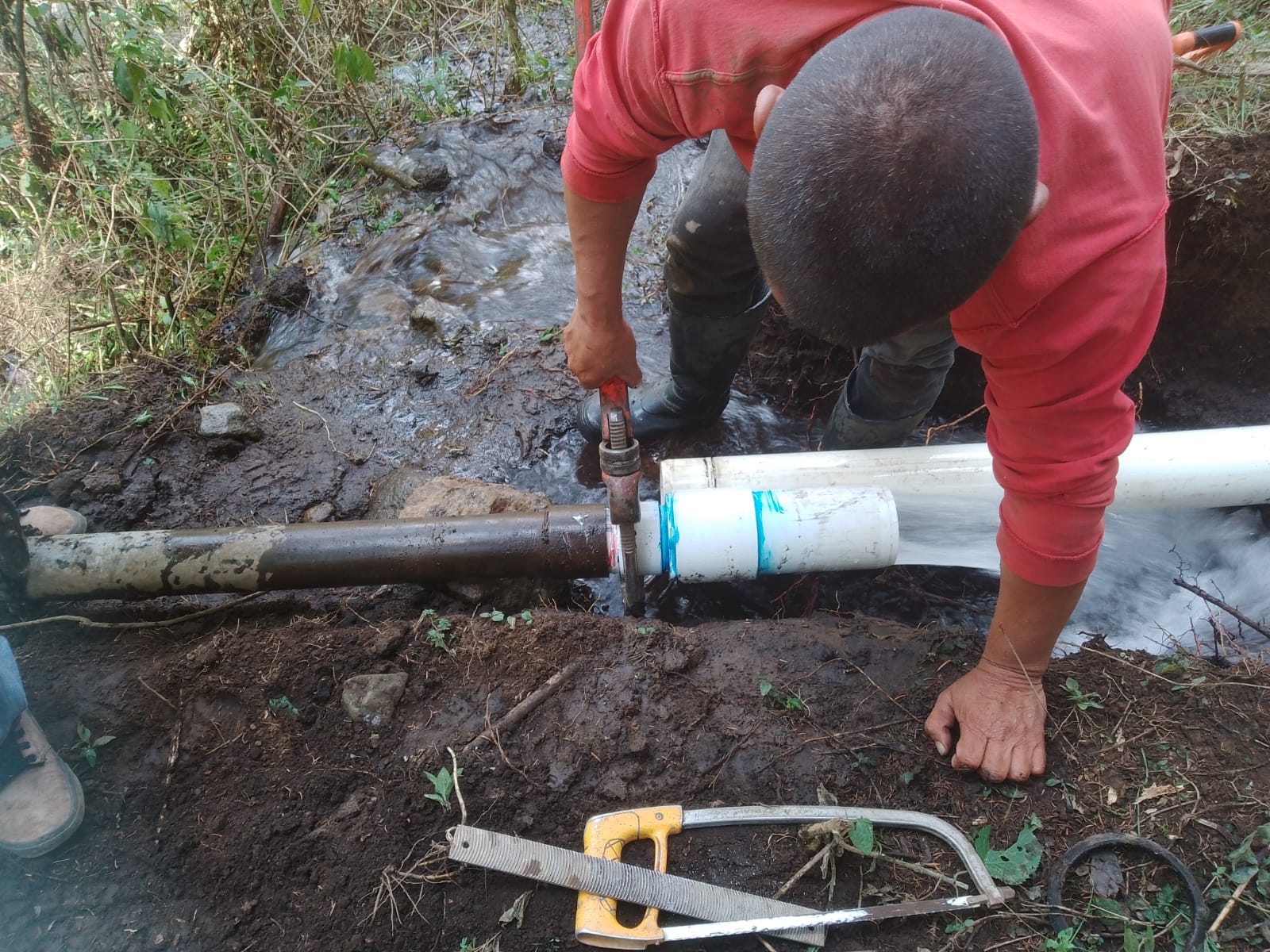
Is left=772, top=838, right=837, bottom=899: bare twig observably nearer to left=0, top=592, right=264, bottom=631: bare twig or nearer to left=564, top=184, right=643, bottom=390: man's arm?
left=564, top=184, right=643, bottom=390: man's arm

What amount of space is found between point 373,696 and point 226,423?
1.63 m

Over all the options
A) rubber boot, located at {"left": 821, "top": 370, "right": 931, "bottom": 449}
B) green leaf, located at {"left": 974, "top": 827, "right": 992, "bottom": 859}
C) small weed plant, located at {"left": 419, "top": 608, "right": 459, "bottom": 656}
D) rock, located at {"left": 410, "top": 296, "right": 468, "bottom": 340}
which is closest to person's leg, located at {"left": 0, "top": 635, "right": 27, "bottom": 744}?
small weed plant, located at {"left": 419, "top": 608, "right": 459, "bottom": 656}

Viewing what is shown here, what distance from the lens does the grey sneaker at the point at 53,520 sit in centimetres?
236

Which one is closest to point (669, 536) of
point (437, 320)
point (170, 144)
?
point (437, 320)

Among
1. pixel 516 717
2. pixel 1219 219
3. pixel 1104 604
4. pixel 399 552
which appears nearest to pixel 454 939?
pixel 516 717

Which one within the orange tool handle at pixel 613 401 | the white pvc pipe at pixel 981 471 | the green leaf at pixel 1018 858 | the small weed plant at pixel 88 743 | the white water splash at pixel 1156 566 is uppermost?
the orange tool handle at pixel 613 401

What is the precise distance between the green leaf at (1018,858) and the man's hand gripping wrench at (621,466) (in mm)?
1047

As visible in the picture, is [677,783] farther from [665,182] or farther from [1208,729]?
[665,182]

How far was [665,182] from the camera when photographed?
13.8 feet

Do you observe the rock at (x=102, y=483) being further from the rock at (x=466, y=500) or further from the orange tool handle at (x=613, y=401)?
the orange tool handle at (x=613, y=401)

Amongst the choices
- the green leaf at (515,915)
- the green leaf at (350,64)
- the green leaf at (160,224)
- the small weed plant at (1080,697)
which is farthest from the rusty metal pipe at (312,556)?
the green leaf at (350,64)

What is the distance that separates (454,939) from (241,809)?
580mm

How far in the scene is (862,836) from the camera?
61.9 inches

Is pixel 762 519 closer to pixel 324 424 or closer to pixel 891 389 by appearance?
pixel 891 389
